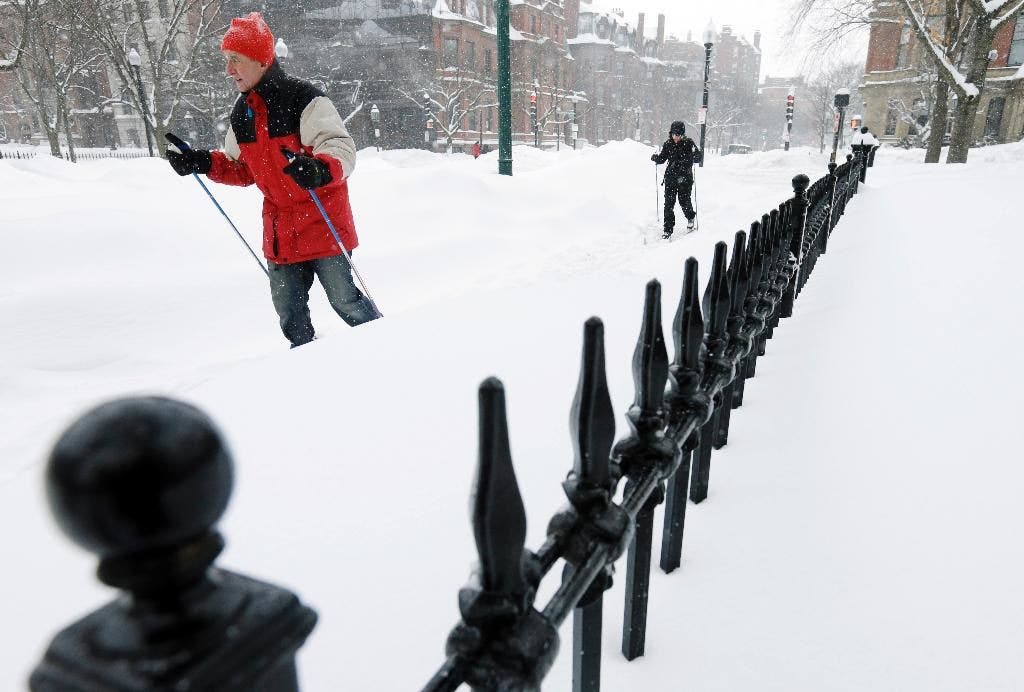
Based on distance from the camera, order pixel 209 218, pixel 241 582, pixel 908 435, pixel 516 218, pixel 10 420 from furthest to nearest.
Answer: pixel 516 218 → pixel 209 218 → pixel 10 420 → pixel 908 435 → pixel 241 582

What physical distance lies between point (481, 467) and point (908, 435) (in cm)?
180

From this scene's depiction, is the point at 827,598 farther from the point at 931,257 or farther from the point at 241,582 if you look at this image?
the point at 931,257

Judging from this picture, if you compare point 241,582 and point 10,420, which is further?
point 10,420

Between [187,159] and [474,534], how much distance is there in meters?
4.13

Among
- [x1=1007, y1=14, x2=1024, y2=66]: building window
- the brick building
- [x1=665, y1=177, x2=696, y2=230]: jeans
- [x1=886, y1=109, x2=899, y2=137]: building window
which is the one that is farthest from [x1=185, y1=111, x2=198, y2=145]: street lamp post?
[x1=1007, y1=14, x2=1024, y2=66]: building window

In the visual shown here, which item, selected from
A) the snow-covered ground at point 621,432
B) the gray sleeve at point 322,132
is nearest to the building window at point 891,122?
the snow-covered ground at point 621,432

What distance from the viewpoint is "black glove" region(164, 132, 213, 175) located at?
3.90m

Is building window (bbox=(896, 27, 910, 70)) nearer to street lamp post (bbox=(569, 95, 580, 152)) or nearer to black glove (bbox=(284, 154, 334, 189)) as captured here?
street lamp post (bbox=(569, 95, 580, 152))

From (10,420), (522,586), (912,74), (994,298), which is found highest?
(912,74)

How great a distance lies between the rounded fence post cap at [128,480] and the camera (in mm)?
351

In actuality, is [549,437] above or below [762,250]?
below

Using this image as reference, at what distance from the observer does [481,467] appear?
0.72 meters

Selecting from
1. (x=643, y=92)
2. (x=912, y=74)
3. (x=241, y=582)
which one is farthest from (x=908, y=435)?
(x=643, y=92)

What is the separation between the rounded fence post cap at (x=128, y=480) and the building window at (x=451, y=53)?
2006 inches
